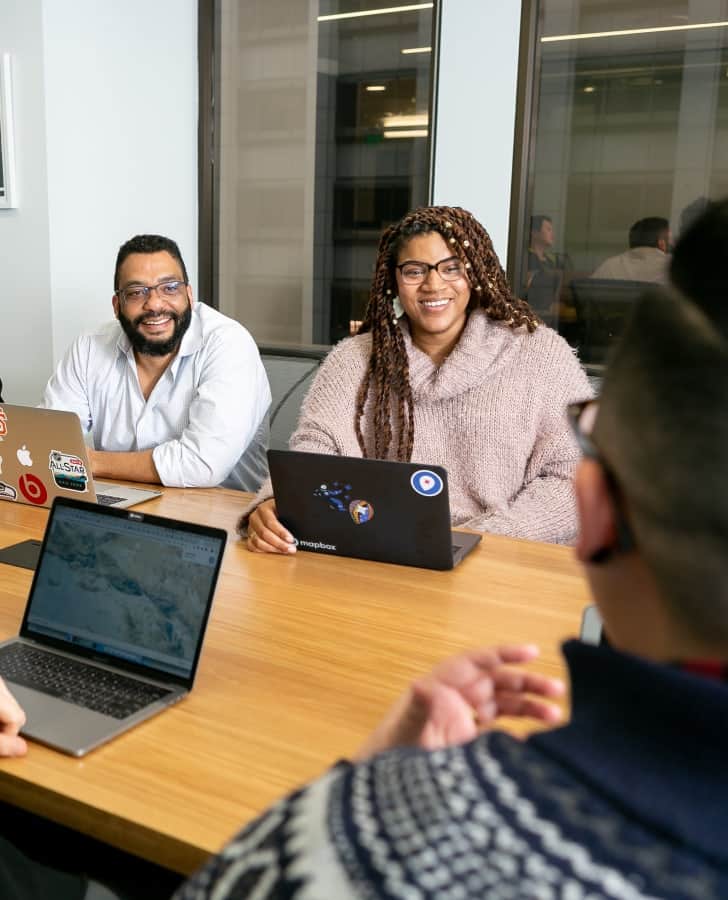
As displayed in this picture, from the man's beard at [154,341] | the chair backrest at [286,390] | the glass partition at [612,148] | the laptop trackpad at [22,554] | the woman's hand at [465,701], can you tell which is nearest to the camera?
the woman's hand at [465,701]

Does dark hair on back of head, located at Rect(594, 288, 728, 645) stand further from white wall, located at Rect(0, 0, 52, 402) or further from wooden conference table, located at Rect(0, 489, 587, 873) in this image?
white wall, located at Rect(0, 0, 52, 402)

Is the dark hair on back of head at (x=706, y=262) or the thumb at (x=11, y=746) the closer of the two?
the dark hair on back of head at (x=706, y=262)

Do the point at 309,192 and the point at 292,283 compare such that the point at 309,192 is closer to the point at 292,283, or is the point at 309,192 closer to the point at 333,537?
the point at 292,283

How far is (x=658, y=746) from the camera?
0.46 meters

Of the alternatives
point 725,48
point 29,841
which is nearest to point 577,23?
point 725,48

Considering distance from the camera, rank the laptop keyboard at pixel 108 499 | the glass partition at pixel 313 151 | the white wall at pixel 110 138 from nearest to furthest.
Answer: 1. the laptop keyboard at pixel 108 499
2. the white wall at pixel 110 138
3. the glass partition at pixel 313 151

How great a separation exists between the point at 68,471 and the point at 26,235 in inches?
75.9

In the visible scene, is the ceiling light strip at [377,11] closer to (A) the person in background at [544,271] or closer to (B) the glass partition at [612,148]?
(B) the glass partition at [612,148]

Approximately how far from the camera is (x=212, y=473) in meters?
2.36

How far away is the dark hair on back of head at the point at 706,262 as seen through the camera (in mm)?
472

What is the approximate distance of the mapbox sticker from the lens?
1972 mm

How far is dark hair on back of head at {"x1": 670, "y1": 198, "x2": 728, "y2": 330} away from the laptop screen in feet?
2.59

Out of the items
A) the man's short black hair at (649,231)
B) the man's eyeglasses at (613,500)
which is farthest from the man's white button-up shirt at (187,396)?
the man's eyeglasses at (613,500)

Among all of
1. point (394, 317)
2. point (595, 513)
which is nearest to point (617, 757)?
point (595, 513)
